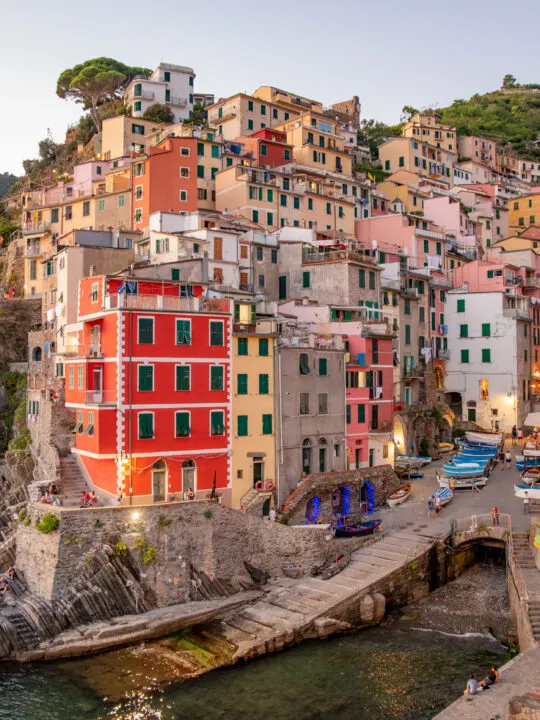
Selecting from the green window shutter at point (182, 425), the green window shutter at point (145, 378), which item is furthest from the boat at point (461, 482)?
the green window shutter at point (145, 378)

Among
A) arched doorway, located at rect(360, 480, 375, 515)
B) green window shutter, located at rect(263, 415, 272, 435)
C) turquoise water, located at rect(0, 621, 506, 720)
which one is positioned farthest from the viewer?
→ arched doorway, located at rect(360, 480, 375, 515)

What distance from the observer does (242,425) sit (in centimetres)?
4138

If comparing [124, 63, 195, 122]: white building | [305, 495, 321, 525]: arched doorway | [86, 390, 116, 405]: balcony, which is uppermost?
[124, 63, 195, 122]: white building

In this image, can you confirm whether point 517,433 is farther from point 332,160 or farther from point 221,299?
point 332,160

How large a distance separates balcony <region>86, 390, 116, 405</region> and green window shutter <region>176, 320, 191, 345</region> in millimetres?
4549

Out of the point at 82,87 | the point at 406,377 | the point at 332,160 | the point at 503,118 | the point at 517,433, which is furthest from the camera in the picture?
the point at 503,118

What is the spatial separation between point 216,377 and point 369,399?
13265 mm

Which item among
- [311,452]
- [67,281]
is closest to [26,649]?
[311,452]

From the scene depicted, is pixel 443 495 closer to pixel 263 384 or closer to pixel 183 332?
pixel 263 384

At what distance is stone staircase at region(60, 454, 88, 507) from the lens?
3881 centimetres

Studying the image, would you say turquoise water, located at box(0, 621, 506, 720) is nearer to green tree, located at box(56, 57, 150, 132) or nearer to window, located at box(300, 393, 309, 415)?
window, located at box(300, 393, 309, 415)

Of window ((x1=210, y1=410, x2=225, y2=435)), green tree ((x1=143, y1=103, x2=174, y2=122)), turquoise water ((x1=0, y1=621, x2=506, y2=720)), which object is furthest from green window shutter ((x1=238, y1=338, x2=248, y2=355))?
green tree ((x1=143, y1=103, x2=174, y2=122))

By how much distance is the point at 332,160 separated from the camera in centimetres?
8531

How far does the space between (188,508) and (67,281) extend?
71.2ft
